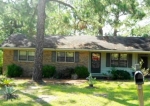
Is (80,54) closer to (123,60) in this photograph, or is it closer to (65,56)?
(65,56)

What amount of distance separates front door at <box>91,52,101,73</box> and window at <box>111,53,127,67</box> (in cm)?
134

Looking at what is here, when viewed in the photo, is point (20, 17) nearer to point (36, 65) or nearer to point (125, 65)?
point (36, 65)

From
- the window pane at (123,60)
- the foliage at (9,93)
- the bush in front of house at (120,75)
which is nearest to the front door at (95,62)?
the window pane at (123,60)

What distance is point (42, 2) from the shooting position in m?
18.4

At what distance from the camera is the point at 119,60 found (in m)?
24.8

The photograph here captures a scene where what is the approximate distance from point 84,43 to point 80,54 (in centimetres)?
149

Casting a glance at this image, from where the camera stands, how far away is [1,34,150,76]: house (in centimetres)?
2353

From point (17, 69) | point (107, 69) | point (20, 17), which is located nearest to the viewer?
point (20, 17)

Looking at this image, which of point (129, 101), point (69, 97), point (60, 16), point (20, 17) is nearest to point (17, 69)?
point (20, 17)

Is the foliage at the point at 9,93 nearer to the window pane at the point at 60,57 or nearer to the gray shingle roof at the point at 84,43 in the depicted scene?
the gray shingle roof at the point at 84,43

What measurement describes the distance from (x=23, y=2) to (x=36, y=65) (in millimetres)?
5306

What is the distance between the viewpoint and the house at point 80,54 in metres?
23.5

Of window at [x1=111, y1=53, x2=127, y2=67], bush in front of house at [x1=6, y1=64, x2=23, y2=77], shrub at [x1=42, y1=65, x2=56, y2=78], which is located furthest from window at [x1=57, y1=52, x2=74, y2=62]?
window at [x1=111, y1=53, x2=127, y2=67]

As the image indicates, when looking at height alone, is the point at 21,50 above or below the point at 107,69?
above
